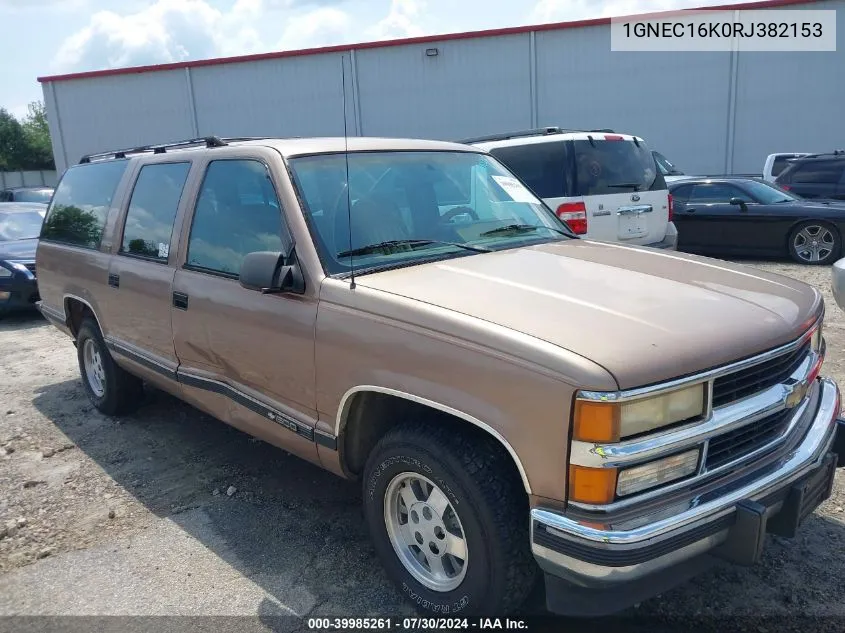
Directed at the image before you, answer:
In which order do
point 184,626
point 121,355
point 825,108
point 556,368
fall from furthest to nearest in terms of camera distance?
point 825,108 < point 121,355 < point 184,626 < point 556,368

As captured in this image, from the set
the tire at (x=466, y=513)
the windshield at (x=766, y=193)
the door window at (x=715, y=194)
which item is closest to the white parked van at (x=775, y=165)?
the windshield at (x=766, y=193)

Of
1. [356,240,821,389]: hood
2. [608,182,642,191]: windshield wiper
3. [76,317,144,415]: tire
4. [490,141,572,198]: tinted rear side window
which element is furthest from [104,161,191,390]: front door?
[608,182,642,191]: windshield wiper

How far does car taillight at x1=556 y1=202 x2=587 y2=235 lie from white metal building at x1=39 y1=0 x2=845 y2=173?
15076mm

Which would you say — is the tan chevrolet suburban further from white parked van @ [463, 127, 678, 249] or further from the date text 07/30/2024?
white parked van @ [463, 127, 678, 249]

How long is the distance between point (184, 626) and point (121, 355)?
231 cm

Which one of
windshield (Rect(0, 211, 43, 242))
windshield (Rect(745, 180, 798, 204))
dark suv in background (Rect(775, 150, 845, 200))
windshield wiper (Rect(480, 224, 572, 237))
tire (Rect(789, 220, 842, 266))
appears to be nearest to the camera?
windshield wiper (Rect(480, 224, 572, 237))

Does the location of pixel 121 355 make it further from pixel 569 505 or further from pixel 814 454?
pixel 814 454

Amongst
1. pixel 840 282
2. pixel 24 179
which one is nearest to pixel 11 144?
pixel 24 179

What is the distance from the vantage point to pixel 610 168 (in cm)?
745

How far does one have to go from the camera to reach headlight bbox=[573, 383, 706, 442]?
2.11 metres

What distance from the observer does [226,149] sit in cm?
380

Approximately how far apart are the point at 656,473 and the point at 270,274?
5.60ft

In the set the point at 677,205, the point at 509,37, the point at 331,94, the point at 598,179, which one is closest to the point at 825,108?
the point at 509,37

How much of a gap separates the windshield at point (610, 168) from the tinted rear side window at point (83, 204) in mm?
4540
